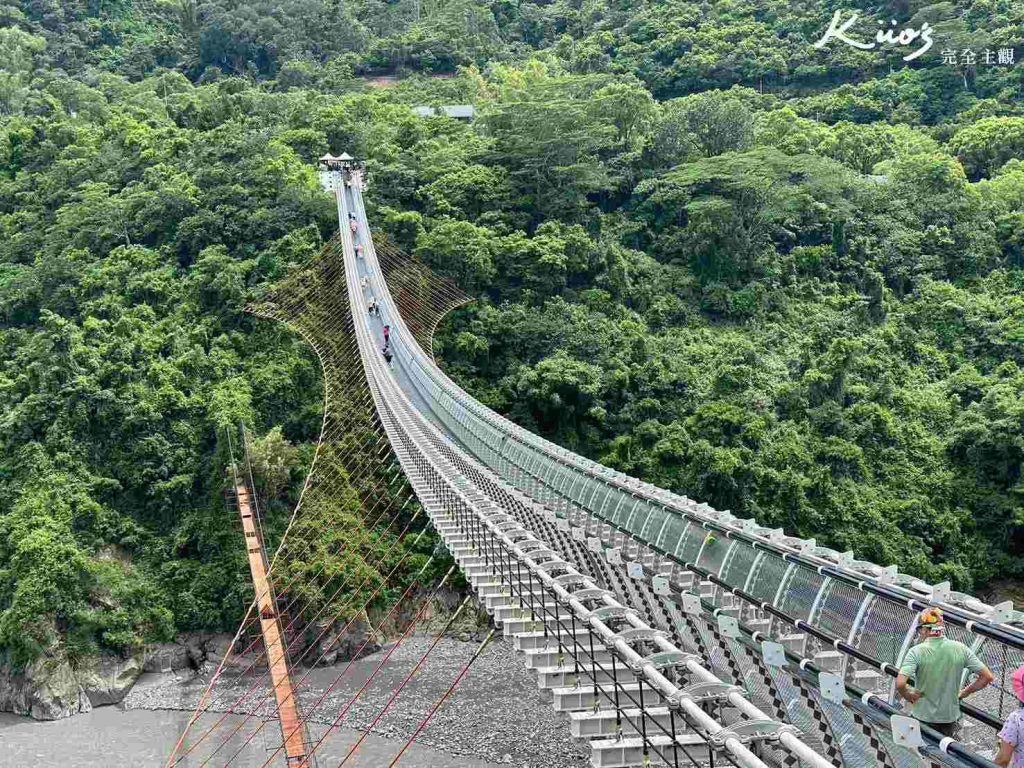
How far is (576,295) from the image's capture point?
101ft

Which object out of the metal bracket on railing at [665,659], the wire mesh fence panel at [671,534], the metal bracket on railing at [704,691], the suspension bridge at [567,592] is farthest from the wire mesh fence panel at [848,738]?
→ the wire mesh fence panel at [671,534]

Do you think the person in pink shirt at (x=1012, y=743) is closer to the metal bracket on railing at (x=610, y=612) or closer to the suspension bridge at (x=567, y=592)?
the suspension bridge at (x=567, y=592)

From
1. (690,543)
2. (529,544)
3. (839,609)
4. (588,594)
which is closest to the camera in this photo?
(839,609)

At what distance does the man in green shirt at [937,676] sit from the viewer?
6332 mm

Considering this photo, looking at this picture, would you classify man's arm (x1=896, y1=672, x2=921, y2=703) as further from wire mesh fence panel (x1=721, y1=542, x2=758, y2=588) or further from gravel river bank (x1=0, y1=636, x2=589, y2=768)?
gravel river bank (x1=0, y1=636, x2=589, y2=768)

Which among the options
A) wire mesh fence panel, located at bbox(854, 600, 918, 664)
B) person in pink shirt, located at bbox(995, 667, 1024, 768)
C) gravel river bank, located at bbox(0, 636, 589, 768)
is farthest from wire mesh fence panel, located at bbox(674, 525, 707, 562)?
gravel river bank, located at bbox(0, 636, 589, 768)

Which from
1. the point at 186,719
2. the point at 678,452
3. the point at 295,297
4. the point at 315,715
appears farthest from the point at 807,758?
the point at 295,297

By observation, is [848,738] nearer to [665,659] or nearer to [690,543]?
[665,659]

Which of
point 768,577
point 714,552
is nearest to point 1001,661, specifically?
point 768,577

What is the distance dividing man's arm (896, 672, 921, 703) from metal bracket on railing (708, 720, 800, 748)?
619 millimetres

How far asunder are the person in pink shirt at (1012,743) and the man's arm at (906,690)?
73 cm

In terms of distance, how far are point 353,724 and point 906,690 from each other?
15.6m

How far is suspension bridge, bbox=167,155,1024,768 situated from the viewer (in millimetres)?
7141

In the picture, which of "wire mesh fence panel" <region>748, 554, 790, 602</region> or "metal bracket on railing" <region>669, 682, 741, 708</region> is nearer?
"metal bracket on railing" <region>669, 682, 741, 708</region>
